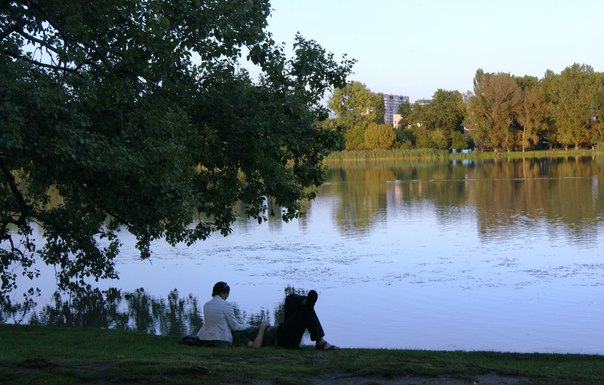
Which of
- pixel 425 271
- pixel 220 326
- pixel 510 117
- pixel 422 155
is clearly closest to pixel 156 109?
pixel 220 326

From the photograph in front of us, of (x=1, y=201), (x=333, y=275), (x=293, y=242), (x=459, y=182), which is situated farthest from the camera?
(x=459, y=182)

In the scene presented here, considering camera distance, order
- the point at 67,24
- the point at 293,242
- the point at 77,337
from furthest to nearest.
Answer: the point at 293,242, the point at 77,337, the point at 67,24

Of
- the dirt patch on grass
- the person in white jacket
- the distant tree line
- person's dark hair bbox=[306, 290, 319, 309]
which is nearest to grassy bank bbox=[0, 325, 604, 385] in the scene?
the dirt patch on grass

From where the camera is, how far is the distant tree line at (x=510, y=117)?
110188mm

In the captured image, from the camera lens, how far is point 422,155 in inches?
4589

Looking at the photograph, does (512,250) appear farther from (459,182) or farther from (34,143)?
(459,182)

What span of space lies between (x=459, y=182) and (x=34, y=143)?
1968 inches

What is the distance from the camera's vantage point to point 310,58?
44.8ft

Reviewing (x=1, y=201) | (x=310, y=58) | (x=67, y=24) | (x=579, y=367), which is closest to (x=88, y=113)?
(x=67, y=24)

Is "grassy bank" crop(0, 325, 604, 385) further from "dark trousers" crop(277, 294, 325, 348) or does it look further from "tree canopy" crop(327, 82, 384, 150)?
"tree canopy" crop(327, 82, 384, 150)

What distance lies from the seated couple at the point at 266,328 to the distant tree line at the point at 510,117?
104 meters

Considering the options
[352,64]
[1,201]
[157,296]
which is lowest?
[157,296]

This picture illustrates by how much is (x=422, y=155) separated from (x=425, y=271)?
9664 centimetres

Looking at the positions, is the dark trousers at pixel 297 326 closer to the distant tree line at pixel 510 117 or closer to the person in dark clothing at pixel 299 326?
the person in dark clothing at pixel 299 326
